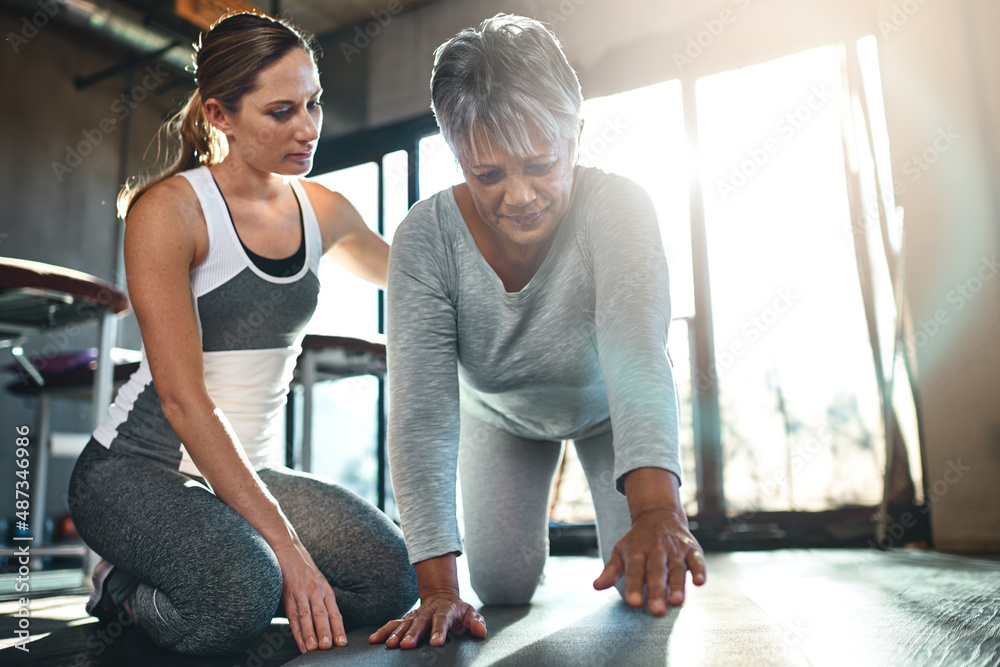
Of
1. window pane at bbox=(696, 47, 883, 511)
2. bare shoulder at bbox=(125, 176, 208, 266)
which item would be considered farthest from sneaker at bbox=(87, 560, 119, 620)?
window pane at bbox=(696, 47, 883, 511)

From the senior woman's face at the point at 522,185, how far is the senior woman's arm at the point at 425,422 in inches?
5.1

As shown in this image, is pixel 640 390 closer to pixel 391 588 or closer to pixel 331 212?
pixel 391 588

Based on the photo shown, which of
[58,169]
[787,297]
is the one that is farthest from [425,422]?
[58,169]

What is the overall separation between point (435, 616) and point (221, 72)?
0.99 metres

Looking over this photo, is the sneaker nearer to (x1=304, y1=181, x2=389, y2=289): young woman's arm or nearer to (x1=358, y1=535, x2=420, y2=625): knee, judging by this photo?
(x1=358, y1=535, x2=420, y2=625): knee

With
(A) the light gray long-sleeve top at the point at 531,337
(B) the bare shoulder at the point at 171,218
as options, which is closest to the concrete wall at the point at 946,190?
(B) the bare shoulder at the point at 171,218

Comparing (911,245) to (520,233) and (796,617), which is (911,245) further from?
(520,233)

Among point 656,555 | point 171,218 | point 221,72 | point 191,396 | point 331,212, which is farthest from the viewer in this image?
point 331,212

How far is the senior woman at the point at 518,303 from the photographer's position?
0.82 metres

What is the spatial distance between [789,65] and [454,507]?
142 inches

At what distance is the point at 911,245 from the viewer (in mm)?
3117

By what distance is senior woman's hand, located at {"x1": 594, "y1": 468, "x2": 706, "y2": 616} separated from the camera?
2.05 ft

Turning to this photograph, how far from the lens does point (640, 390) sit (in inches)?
32.1

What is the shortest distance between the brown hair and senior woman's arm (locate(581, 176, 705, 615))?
0.66 meters
